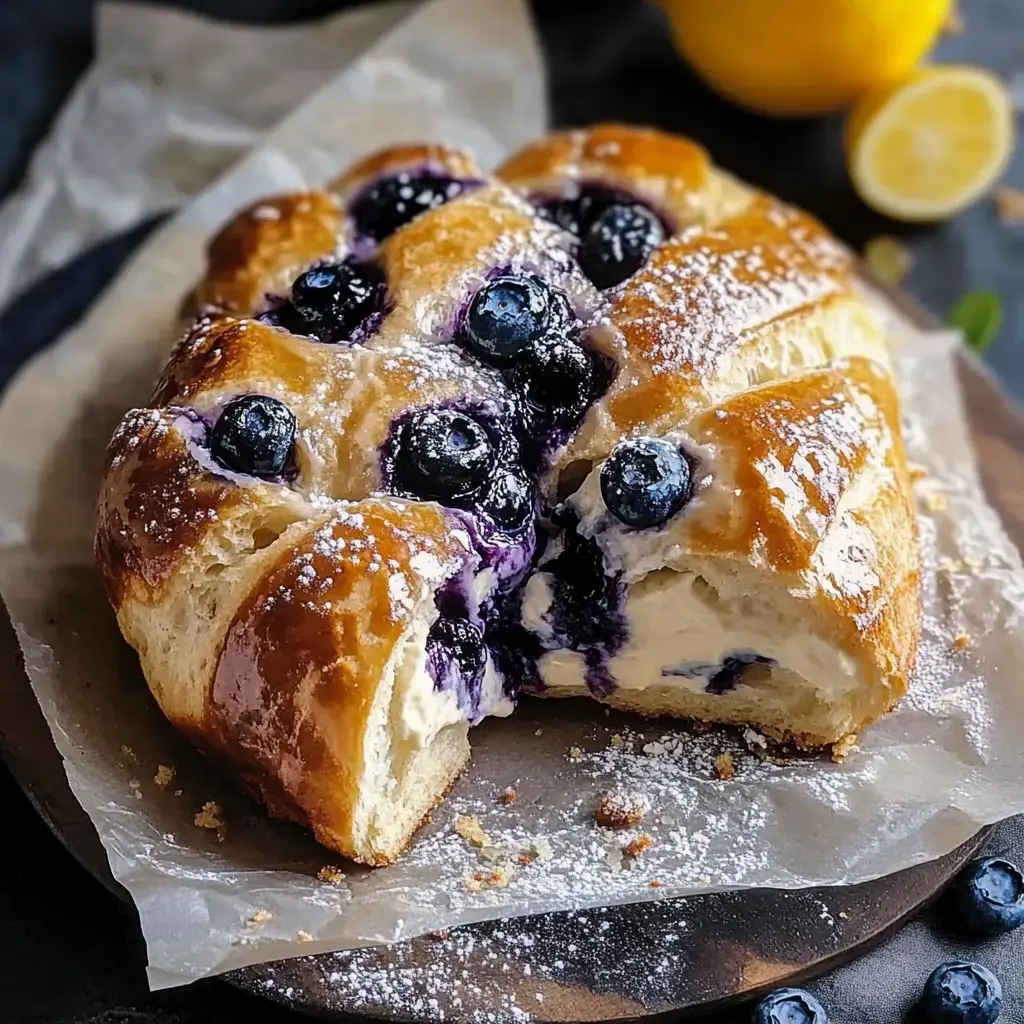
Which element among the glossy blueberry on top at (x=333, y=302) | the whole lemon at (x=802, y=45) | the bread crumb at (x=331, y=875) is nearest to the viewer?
the bread crumb at (x=331, y=875)

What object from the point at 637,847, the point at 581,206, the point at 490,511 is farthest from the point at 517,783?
the point at 581,206

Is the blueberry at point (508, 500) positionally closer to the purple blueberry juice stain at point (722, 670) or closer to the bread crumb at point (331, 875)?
the purple blueberry juice stain at point (722, 670)

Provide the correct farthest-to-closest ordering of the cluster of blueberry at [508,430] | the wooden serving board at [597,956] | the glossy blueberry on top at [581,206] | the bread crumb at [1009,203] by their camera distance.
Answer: the bread crumb at [1009,203]
the glossy blueberry on top at [581,206]
the cluster of blueberry at [508,430]
the wooden serving board at [597,956]

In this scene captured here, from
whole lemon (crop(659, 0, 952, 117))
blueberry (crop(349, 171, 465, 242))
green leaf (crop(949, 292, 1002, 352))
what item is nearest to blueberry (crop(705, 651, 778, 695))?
blueberry (crop(349, 171, 465, 242))

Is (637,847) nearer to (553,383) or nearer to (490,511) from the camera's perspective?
(490,511)

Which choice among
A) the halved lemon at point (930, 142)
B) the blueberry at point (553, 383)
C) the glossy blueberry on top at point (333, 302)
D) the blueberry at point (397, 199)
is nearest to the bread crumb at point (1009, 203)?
the halved lemon at point (930, 142)

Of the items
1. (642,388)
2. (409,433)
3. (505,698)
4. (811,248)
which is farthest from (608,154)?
(505,698)

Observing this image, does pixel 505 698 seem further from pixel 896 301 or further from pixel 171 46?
pixel 171 46
